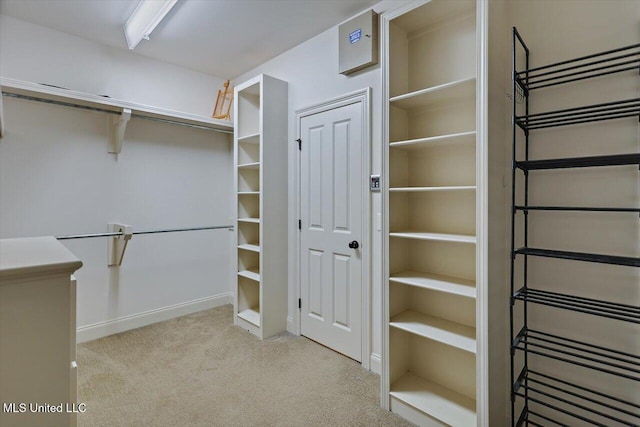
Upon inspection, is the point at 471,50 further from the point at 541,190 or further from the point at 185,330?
the point at 185,330

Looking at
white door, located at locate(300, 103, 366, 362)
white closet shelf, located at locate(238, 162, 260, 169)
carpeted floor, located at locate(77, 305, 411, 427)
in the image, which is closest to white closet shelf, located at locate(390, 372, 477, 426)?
carpeted floor, located at locate(77, 305, 411, 427)

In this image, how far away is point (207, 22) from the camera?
256cm

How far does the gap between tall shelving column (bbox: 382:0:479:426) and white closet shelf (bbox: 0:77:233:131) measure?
6.94ft

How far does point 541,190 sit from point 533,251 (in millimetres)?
436

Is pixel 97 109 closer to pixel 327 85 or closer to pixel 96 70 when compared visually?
pixel 96 70

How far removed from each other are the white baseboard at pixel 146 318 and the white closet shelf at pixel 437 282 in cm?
255

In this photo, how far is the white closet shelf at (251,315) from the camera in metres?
3.04

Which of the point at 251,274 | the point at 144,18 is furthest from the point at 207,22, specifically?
the point at 251,274

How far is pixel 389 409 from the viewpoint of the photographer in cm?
194

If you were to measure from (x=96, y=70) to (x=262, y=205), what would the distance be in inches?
76.8

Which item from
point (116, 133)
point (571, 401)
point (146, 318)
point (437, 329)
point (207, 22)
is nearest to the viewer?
point (571, 401)

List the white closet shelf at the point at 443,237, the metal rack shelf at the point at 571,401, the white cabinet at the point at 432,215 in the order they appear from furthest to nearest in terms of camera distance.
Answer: the white cabinet at the point at 432,215 → the white closet shelf at the point at 443,237 → the metal rack shelf at the point at 571,401

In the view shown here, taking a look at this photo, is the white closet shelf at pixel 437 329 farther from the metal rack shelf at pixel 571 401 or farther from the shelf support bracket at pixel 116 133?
the shelf support bracket at pixel 116 133

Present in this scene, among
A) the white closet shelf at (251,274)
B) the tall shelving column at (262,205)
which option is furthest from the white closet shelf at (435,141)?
the white closet shelf at (251,274)
